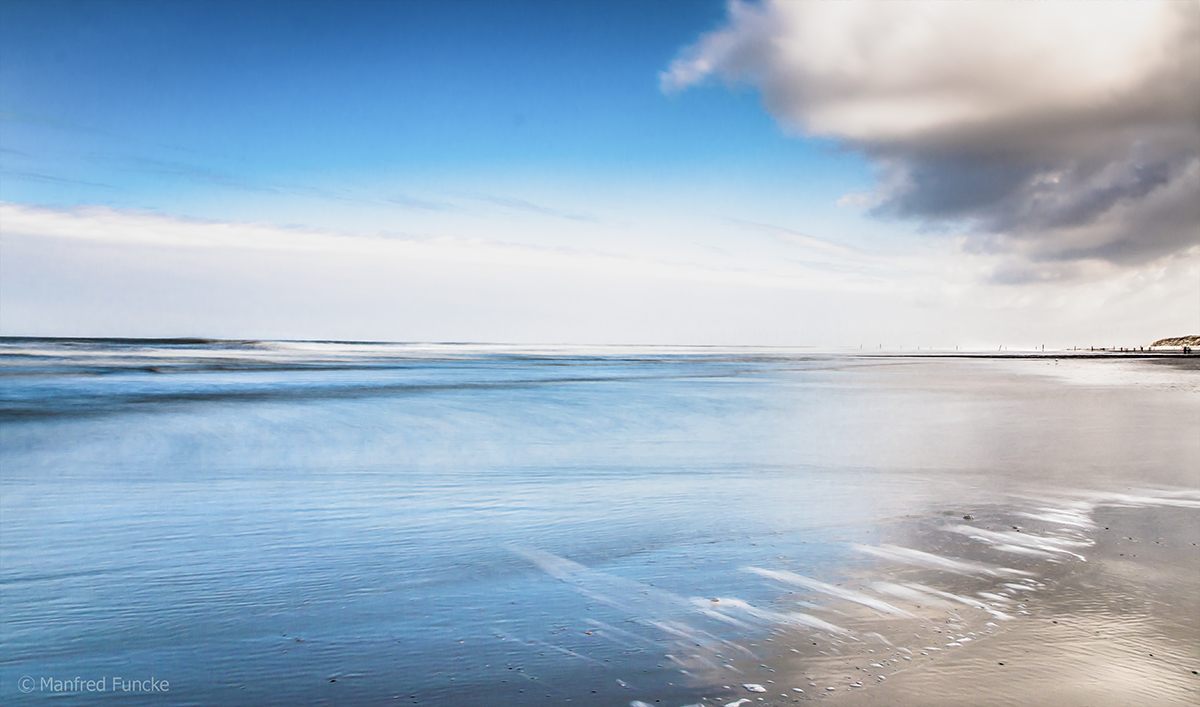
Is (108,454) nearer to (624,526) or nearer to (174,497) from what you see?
(174,497)

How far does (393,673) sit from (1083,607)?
150 inches

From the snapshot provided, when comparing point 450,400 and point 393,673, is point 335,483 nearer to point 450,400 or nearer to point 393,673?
point 393,673

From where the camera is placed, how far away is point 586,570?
4500 mm

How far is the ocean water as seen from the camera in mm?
3047

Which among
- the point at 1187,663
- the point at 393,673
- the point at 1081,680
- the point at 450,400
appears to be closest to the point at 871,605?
the point at 1081,680

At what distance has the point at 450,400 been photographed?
61.8 feet

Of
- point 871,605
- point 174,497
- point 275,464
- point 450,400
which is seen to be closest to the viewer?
point 871,605

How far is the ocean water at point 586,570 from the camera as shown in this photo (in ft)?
10.00

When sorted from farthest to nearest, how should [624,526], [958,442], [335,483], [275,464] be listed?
1. [958,442]
2. [275,464]
3. [335,483]
4. [624,526]

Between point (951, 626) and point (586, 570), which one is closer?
point (951, 626)

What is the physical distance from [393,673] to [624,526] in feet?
9.46

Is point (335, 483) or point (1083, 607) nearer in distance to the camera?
point (1083, 607)

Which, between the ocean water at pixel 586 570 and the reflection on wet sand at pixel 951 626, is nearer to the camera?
the reflection on wet sand at pixel 951 626

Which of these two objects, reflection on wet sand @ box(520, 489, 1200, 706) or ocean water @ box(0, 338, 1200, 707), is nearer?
reflection on wet sand @ box(520, 489, 1200, 706)
